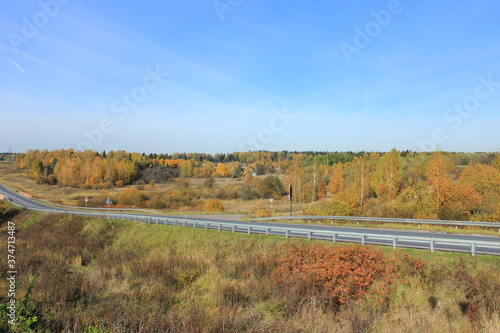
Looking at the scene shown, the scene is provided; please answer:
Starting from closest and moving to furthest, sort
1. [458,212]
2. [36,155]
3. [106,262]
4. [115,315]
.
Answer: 1. [115,315]
2. [106,262]
3. [458,212]
4. [36,155]

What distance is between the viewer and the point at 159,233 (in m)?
27.3

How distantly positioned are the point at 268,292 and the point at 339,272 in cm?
293

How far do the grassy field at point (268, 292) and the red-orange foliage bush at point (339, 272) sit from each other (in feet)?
0.14

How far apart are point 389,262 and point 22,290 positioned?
13.8 meters

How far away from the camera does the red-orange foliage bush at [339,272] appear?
39.8 feet

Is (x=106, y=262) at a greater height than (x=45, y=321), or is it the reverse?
(x=45, y=321)

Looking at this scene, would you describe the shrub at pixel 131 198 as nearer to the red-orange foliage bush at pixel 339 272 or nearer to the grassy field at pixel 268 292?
the grassy field at pixel 268 292

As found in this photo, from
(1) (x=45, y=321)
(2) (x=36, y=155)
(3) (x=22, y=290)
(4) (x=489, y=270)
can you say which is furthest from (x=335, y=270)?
(2) (x=36, y=155)

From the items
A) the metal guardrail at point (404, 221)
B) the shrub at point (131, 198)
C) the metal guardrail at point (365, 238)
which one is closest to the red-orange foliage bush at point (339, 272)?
the metal guardrail at point (365, 238)

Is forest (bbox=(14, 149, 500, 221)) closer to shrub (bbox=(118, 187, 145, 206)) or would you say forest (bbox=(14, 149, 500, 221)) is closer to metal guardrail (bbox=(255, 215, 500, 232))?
shrub (bbox=(118, 187, 145, 206))

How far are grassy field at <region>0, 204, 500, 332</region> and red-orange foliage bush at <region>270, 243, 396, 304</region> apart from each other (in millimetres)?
42

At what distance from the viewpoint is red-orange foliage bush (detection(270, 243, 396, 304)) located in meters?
12.1

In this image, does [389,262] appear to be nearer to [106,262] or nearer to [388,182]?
[106,262]

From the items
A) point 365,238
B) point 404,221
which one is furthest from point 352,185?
point 365,238
